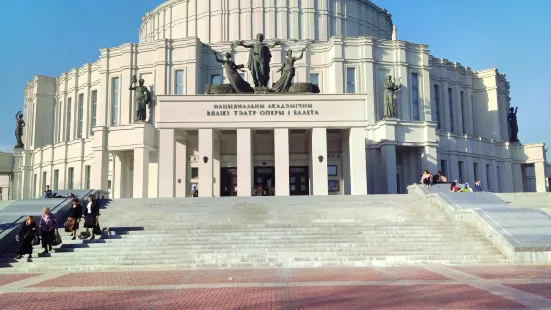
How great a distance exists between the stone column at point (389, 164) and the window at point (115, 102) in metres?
23.2

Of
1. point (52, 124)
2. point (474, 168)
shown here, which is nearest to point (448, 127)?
point (474, 168)

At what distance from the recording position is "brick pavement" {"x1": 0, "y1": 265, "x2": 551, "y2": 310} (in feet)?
28.1

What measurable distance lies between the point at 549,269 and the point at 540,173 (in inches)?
1578

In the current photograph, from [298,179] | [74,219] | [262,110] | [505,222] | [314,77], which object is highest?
[314,77]

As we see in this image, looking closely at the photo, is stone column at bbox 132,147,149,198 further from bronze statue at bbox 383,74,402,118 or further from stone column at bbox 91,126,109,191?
bronze statue at bbox 383,74,402,118

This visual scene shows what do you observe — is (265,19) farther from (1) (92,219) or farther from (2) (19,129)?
(1) (92,219)

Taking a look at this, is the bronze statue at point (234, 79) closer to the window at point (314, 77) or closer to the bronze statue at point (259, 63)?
the bronze statue at point (259, 63)

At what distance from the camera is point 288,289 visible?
10117 millimetres

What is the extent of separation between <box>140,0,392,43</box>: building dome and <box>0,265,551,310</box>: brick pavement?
37.8m

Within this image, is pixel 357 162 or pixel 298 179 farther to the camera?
pixel 298 179

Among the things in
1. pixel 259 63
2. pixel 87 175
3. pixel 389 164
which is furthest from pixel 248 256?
pixel 87 175

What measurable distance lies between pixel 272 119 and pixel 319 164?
3.90 meters

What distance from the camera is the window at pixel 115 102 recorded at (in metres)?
42.6

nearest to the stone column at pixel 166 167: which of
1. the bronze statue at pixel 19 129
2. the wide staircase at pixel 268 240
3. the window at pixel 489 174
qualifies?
the wide staircase at pixel 268 240
